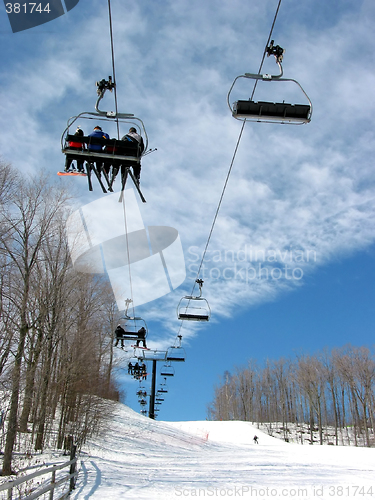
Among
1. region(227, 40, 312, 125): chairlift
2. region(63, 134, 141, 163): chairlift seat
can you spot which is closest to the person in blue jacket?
region(63, 134, 141, 163): chairlift seat

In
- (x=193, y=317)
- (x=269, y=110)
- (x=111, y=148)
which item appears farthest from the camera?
(x=193, y=317)

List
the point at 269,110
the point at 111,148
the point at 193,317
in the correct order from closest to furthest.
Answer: the point at 269,110 < the point at 111,148 < the point at 193,317

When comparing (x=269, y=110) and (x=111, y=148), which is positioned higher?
(x=111, y=148)

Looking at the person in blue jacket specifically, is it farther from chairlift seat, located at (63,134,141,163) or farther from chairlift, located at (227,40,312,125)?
chairlift, located at (227,40,312,125)

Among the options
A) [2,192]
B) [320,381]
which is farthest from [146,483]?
[320,381]

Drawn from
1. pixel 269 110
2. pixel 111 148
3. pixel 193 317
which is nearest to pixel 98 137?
pixel 111 148

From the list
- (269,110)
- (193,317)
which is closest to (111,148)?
(269,110)

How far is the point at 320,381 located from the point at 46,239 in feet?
159

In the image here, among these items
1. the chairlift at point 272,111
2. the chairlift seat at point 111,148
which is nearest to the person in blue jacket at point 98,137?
the chairlift seat at point 111,148

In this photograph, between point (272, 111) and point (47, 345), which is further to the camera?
point (47, 345)

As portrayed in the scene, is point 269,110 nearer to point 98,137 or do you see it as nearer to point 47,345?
point 98,137

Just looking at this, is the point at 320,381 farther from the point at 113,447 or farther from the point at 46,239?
the point at 46,239

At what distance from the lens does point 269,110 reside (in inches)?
215

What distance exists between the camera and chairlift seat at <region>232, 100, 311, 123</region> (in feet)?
17.9
